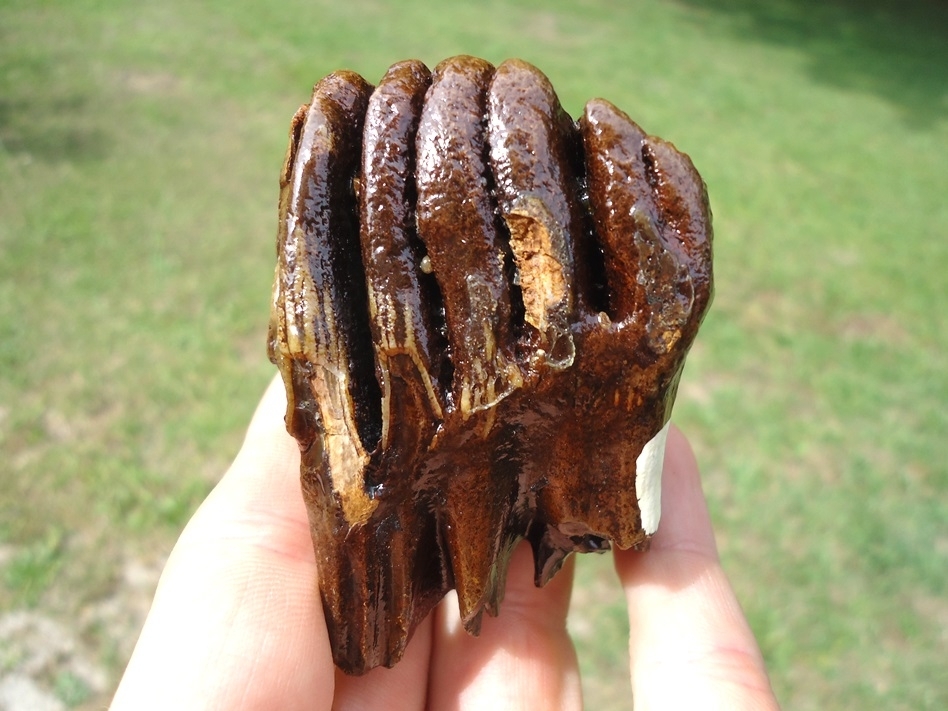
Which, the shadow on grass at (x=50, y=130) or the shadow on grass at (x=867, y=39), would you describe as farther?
the shadow on grass at (x=867, y=39)

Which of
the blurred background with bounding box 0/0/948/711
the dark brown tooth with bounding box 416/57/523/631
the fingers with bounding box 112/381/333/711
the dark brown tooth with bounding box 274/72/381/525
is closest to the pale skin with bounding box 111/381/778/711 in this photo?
the fingers with bounding box 112/381/333/711

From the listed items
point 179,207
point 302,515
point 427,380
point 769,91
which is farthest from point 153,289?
point 769,91

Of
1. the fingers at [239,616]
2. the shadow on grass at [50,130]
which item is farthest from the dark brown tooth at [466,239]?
the shadow on grass at [50,130]

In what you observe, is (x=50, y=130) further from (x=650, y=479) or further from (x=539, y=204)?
(x=650, y=479)

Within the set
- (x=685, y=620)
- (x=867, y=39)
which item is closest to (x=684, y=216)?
(x=685, y=620)

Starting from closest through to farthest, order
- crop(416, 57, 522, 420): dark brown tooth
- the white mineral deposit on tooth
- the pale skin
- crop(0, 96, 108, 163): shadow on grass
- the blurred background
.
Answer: crop(416, 57, 522, 420): dark brown tooth → the pale skin → the white mineral deposit on tooth → the blurred background → crop(0, 96, 108, 163): shadow on grass

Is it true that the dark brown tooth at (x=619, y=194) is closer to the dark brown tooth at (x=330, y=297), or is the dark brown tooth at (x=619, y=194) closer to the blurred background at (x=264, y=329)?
the dark brown tooth at (x=330, y=297)

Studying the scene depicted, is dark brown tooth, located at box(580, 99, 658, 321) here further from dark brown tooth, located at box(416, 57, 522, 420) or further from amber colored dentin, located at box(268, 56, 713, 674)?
dark brown tooth, located at box(416, 57, 522, 420)
